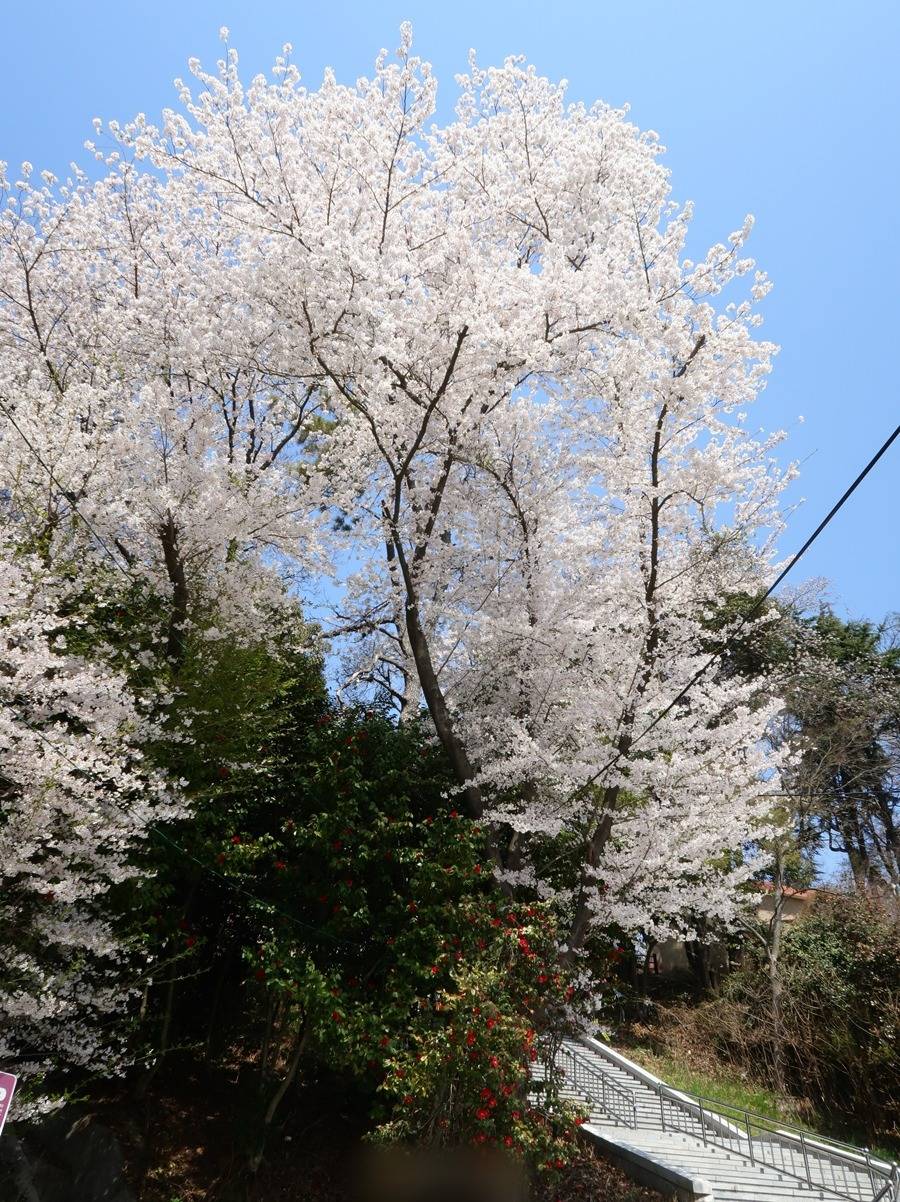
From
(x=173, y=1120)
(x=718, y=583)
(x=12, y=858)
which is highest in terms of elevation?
(x=718, y=583)

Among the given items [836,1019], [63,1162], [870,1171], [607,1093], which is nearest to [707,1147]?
[607,1093]

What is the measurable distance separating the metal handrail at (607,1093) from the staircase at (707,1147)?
0.04 feet

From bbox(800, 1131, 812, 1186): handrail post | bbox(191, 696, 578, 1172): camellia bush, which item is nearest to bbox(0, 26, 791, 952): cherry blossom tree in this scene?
bbox(191, 696, 578, 1172): camellia bush

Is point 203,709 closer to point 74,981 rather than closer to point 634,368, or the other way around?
point 74,981

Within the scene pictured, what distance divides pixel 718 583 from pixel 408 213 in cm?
615

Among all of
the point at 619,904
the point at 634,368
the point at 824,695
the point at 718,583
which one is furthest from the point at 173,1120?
the point at 824,695

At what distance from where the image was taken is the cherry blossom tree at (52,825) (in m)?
7.02

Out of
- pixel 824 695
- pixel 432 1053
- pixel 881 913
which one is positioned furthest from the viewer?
pixel 824 695

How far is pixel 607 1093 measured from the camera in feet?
39.2

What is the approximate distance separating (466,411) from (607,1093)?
9828 mm

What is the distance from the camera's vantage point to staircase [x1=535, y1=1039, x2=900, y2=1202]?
902cm

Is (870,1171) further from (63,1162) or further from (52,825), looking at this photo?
(52,825)

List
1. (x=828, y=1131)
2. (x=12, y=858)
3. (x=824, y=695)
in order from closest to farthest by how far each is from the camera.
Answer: (x=12, y=858) → (x=828, y=1131) → (x=824, y=695)

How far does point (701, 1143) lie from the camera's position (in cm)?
1087
